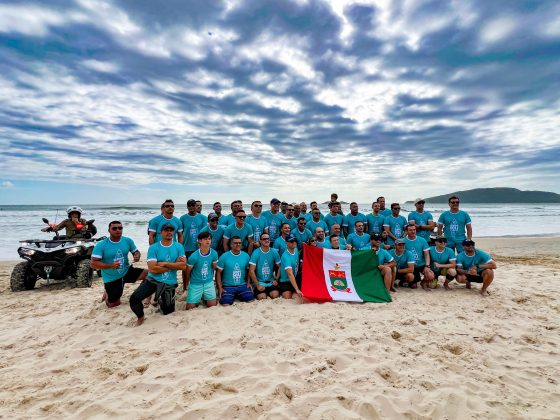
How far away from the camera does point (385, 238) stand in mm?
7344

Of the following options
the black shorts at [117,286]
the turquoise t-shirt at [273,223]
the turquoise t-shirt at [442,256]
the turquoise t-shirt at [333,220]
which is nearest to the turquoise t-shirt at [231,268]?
the black shorts at [117,286]

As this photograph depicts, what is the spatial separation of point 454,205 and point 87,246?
780 centimetres

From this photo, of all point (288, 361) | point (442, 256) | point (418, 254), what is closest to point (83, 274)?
point (288, 361)

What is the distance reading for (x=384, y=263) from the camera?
6.35 m

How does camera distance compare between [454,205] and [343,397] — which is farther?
[454,205]

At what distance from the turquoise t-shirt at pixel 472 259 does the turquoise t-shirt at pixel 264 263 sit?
358cm

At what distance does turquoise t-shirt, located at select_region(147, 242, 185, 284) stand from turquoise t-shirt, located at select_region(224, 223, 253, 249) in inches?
53.9

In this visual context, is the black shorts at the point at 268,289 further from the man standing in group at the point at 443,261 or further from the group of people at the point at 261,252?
the man standing in group at the point at 443,261

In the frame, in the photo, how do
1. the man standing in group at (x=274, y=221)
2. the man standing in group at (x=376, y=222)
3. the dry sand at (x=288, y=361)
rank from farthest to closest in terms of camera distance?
the man standing in group at (x=376, y=222)
the man standing in group at (x=274, y=221)
the dry sand at (x=288, y=361)

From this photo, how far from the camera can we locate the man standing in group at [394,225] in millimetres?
7441

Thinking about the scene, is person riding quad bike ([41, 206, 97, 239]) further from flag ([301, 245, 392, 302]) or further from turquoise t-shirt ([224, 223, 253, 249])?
flag ([301, 245, 392, 302])

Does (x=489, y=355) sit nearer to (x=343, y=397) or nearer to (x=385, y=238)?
(x=343, y=397)

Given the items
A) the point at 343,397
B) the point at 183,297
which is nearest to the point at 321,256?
the point at 183,297

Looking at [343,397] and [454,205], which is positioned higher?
[454,205]
